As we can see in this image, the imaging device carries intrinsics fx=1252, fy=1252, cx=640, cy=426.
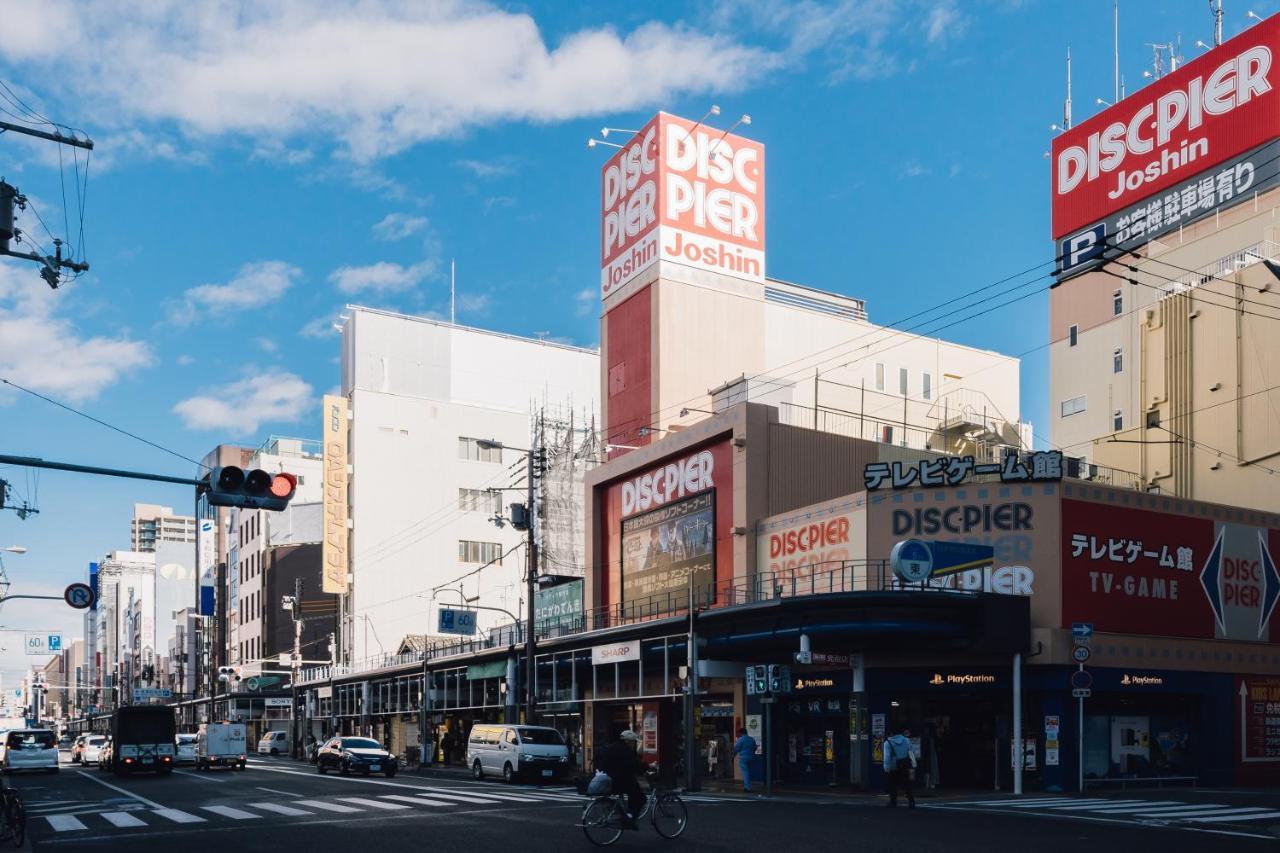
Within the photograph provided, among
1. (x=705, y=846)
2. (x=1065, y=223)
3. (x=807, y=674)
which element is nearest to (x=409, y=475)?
(x=1065, y=223)

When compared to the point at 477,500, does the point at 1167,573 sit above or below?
below

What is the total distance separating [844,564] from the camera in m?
39.9

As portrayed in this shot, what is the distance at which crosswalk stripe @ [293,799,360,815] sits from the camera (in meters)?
26.2

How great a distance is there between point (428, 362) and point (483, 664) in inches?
1710

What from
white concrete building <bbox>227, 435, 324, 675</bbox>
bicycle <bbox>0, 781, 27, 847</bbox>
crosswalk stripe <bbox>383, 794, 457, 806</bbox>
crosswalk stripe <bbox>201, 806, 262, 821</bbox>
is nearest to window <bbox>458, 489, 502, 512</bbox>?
white concrete building <bbox>227, 435, 324, 675</bbox>

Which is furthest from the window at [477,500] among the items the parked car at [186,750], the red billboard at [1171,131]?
the red billboard at [1171,131]

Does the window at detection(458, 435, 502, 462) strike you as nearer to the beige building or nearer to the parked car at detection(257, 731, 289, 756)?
the parked car at detection(257, 731, 289, 756)

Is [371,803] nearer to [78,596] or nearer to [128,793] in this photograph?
[128,793]

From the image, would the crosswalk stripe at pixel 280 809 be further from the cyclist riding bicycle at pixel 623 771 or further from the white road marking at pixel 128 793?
the cyclist riding bicycle at pixel 623 771

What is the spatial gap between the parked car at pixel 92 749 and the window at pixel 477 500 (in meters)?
32.1

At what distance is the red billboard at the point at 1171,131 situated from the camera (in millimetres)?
52562

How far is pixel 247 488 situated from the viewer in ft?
58.6

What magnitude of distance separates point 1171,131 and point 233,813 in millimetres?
49993

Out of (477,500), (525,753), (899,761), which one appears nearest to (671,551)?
(525,753)
